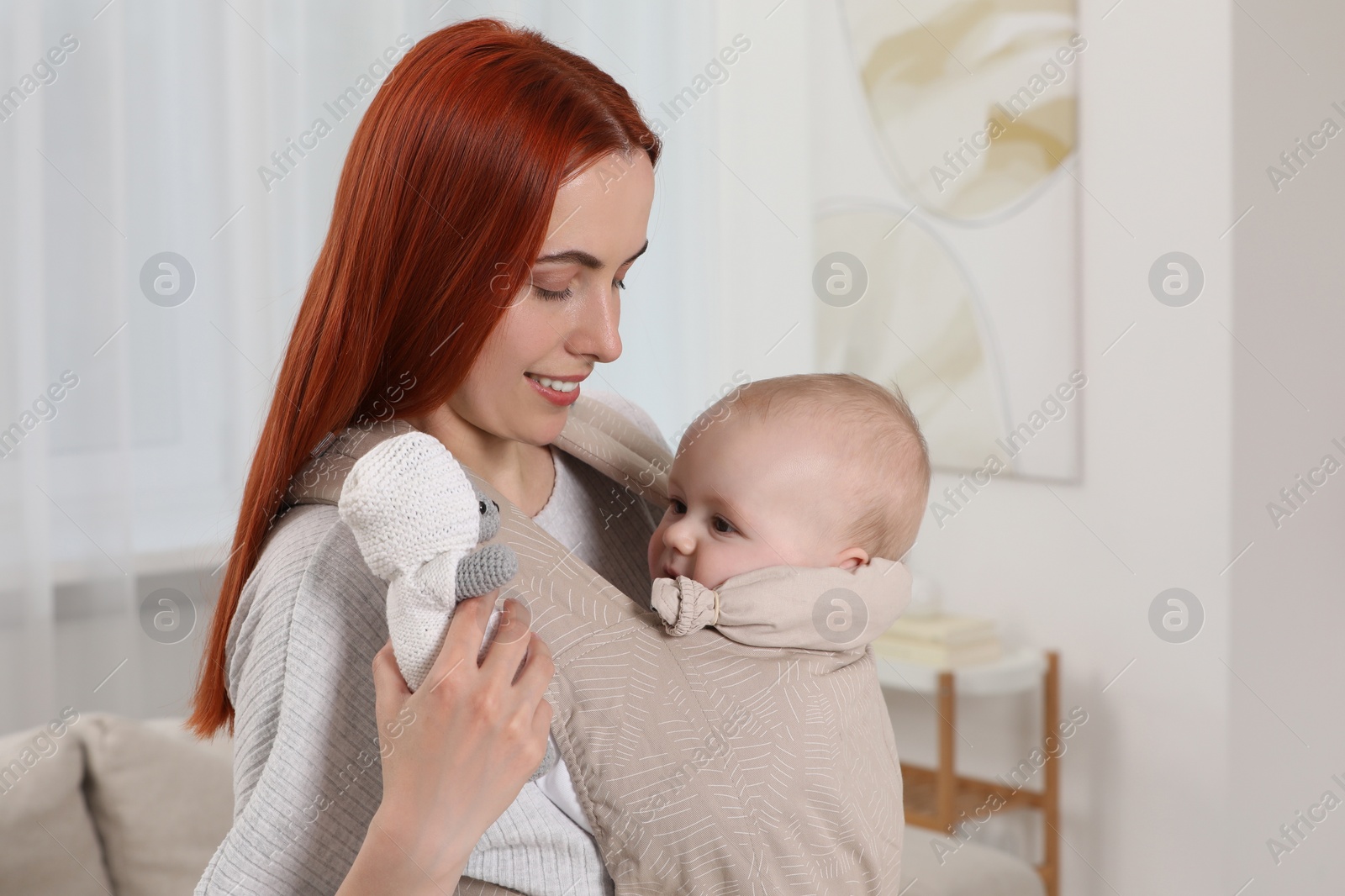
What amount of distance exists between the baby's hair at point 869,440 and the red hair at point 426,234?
1.01 ft

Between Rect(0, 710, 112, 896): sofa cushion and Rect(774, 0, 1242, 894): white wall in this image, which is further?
Rect(774, 0, 1242, 894): white wall

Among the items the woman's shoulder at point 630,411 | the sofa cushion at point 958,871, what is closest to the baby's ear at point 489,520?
the woman's shoulder at point 630,411

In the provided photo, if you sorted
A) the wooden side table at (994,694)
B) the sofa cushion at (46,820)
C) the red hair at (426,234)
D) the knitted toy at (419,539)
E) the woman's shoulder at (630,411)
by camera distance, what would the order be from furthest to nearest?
the wooden side table at (994,694), the sofa cushion at (46,820), the woman's shoulder at (630,411), the red hair at (426,234), the knitted toy at (419,539)

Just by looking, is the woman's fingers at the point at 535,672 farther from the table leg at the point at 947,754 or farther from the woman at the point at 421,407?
the table leg at the point at 947,754

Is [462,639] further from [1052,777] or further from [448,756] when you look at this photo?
[1052,777]

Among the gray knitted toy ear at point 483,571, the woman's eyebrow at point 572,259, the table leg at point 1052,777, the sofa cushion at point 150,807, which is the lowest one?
the table leg at point 1052,777

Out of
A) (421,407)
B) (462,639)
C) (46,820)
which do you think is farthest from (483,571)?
(46,820)

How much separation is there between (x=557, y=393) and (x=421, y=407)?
5.1 inches

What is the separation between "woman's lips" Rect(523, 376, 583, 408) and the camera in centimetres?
110

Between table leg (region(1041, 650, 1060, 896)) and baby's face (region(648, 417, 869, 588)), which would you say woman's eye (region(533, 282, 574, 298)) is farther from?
table leg (region(1041, 650, 1060, 896))

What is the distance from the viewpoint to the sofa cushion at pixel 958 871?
2.32 metres

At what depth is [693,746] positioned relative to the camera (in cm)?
95

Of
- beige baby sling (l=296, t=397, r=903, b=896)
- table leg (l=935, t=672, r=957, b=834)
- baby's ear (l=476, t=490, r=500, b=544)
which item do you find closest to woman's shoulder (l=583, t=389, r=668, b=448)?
beige baby sling (l=296, t=397, r=903, b=896)

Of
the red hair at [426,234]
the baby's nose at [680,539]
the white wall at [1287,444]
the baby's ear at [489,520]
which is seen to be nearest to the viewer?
the baby's ear at [489,520]
